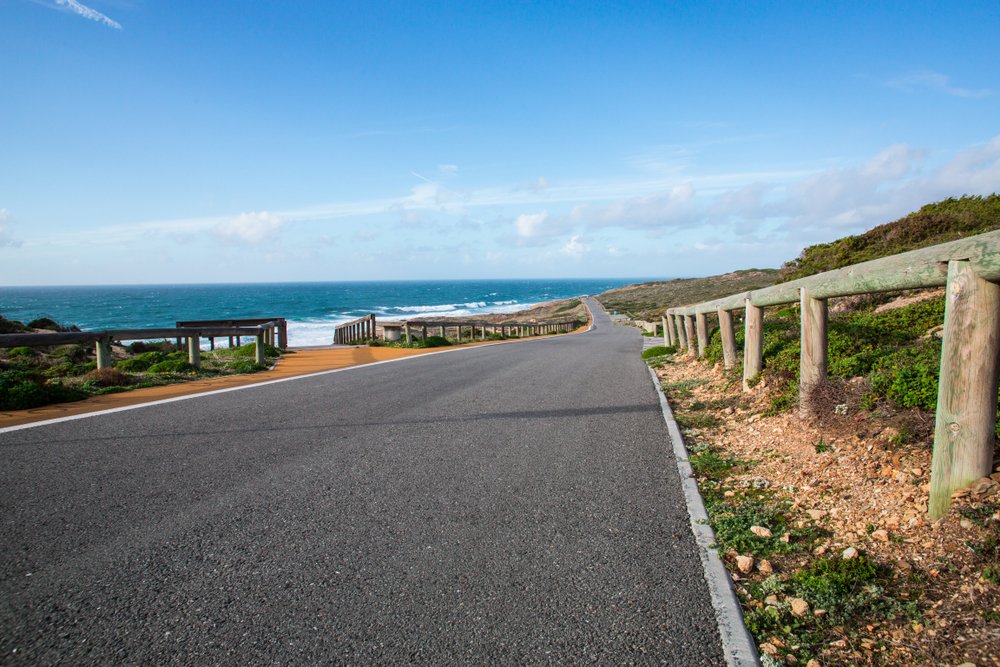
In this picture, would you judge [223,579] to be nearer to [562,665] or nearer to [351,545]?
[351,545]

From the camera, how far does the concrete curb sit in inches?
101

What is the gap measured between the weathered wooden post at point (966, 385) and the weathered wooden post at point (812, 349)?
2.25 m

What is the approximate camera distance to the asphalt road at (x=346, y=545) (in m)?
2.64

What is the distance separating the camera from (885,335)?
6938 mm

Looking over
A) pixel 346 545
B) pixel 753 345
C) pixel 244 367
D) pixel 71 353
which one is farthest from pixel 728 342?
pixel 71 353

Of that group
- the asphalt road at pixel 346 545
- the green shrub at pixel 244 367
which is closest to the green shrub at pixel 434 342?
the green shrub at pixel 244 367

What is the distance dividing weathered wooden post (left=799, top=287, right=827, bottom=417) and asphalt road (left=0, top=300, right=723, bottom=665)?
4.64 ft

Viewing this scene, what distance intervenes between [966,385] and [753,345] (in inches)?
179

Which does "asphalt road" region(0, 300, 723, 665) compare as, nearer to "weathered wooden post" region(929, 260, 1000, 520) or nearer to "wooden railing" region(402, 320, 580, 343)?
"weathered wooden post" region(929, 260, 1000, 520)

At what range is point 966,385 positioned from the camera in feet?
11.0

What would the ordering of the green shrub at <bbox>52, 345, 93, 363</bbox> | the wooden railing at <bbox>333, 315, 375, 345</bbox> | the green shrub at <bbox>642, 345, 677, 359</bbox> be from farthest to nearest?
1. the wooden railing at <bbox>333, 315, 375, 345</bbox>
2. the green shrub at <bbox>52, 345, 93, 363</bbox>
3. the green shrub at <bbox>642, 345, 677, 359</bbox>

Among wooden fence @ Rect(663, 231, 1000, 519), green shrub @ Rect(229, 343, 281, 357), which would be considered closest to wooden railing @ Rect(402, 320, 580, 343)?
green shrub @ Rect(229, 343, 281, 357)

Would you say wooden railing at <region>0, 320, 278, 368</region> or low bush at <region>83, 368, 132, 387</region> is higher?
wooden railing at <region>0, 320, 278, 368</region>

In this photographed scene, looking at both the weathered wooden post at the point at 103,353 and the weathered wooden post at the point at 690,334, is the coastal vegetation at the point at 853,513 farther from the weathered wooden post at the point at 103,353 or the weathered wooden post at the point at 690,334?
the weathered wooden post at the point at 103,353
